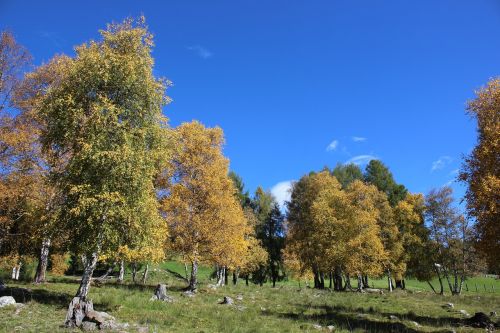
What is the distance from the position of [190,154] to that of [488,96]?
76.8 ft

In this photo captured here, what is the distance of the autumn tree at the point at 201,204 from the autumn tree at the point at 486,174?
61.8ft

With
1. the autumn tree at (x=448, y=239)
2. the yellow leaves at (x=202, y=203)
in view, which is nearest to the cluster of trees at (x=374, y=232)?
the autumn tree at (x=448, y=239)

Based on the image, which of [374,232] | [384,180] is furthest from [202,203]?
[384,180]

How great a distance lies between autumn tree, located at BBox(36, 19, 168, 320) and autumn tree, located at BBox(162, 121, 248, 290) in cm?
982

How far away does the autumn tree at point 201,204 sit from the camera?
32.5m

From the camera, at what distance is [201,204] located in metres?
33.5

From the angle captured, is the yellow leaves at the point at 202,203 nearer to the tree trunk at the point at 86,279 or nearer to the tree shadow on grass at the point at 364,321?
the tree shadow on grass at the point at 364,321

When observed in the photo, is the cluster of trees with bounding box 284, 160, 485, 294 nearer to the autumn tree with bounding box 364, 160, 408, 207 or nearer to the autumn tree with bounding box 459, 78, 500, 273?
the autumn tree with bounding box 364, 160, 408, 207

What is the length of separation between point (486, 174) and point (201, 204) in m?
21.8

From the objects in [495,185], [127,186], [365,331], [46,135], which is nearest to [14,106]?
[46,135]

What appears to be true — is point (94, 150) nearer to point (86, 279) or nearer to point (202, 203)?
point (86, 279)

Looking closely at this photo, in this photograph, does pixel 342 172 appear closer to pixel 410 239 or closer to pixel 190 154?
pixel 410 239

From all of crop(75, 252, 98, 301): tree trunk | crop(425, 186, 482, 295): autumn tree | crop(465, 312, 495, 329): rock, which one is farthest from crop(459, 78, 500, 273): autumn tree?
crop(425, 186, 482, 295): autumn tree

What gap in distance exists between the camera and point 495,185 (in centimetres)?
2019
